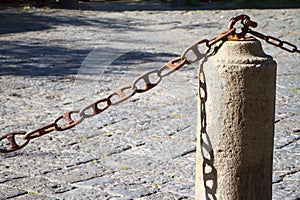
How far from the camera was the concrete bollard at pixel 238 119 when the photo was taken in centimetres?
252

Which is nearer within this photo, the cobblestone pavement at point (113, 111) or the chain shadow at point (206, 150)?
the chain shadow at point (206, 150)

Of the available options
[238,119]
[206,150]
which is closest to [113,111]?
[206,150]

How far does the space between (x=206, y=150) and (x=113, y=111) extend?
2361mm

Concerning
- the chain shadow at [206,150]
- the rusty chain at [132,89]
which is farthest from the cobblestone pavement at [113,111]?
the rusty chain at [132,89]

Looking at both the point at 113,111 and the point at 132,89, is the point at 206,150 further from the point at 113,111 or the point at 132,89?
the point at 113,111

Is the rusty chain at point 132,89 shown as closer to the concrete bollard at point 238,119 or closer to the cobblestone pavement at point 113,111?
the concrete bollard at point 238,119

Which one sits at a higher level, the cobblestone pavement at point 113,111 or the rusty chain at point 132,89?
the rusty chain at point 132,89

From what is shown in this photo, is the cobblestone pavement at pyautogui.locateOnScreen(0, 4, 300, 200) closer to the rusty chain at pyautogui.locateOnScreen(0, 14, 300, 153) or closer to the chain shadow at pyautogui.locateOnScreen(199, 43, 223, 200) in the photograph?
the chain shadow at pyautogui.locateOnScreen(199, 43, 223, 200)

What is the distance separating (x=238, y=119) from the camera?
8.32 feet

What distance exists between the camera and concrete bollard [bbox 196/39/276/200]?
252 cm

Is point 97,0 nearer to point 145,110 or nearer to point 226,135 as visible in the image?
point 145,110

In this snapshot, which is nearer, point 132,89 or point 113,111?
point 132,89

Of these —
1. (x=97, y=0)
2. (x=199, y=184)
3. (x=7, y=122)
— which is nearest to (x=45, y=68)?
(x=7, y=122)

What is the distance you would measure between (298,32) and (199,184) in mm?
5635
